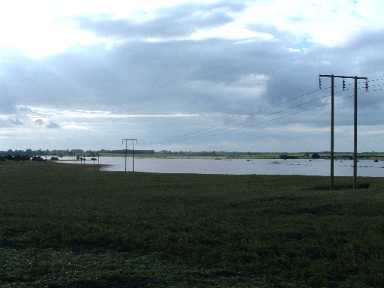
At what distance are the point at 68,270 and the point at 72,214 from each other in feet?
32.6

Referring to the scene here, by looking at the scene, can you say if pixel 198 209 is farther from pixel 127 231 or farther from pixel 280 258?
pixel 280 258

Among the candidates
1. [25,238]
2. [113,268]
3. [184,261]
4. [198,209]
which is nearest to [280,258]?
[184,261]

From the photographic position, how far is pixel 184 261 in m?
11.7

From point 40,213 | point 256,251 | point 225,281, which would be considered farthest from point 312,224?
point 40,213

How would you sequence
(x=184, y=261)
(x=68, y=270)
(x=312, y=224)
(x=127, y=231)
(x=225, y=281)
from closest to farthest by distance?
1. (x=225, y=281)
2. (x=68, y=270)
3. (x=184, y=261)
4. (x=127, y=231)
5. (x=312, y=224)

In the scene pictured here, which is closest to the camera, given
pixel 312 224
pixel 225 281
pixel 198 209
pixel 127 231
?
pixel 225 281

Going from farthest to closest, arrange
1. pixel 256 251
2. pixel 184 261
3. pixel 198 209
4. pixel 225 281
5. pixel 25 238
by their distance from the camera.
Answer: pixel 198 209
pixel 25 238
pixel 256 251
pixel 184 261
pixel 225 281

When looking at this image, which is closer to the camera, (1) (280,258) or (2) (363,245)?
(1) (280,258)

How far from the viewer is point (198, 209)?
2214 centimetres

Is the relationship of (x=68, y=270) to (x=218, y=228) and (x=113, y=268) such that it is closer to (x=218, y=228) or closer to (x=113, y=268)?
(x=113, y=268)

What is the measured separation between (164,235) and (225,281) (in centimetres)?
512

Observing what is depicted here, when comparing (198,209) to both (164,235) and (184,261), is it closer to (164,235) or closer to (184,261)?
(164,235)

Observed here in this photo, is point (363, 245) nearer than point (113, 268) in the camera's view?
Result: No

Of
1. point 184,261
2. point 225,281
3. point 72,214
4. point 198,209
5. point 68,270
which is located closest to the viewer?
point 225,281
